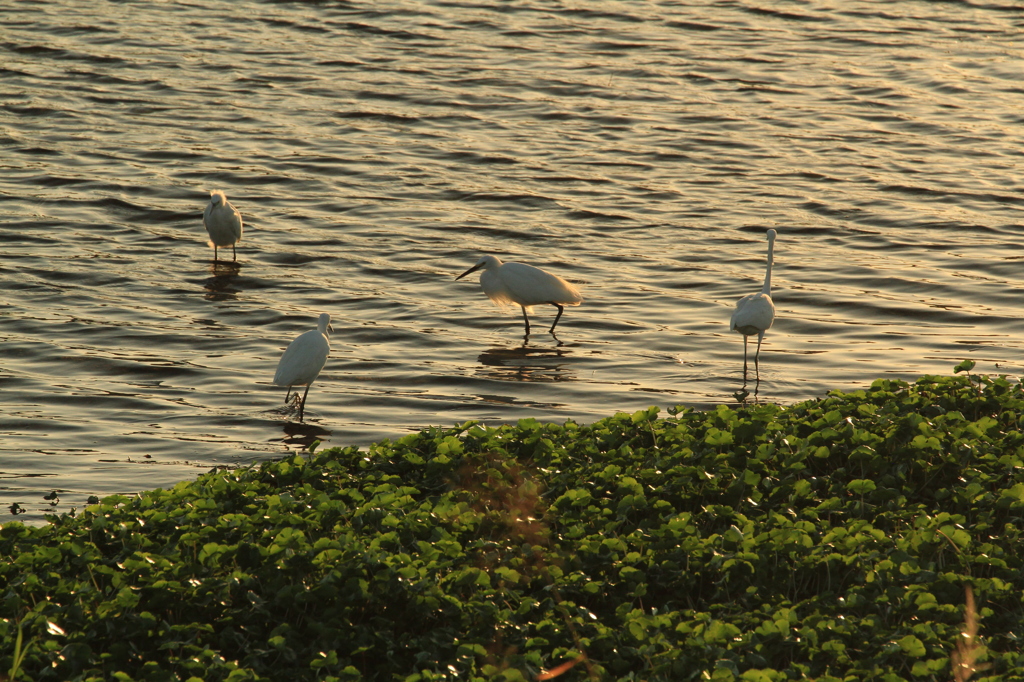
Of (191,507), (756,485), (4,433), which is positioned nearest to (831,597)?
(756,485)

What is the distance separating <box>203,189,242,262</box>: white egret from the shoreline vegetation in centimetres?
778

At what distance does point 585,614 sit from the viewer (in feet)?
15.3

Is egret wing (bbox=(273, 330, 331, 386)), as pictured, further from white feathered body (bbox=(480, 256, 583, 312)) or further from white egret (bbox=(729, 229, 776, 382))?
white egret (bbox=(729, 229, 776, 382))

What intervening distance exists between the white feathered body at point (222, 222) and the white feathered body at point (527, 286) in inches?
134

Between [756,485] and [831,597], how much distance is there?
952 mm

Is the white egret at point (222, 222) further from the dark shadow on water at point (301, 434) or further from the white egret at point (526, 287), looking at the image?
the dark shadow on water at point (301, 434)

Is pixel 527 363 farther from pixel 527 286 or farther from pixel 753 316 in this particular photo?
pixel 753 316

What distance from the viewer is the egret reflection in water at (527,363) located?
10.3 m

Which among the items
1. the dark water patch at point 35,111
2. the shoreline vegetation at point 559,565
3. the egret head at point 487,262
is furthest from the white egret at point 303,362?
the dark water patch at point 35,111

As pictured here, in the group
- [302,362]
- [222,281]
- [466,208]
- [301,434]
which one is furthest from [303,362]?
[466,208]

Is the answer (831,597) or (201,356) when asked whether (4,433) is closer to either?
(201,356)

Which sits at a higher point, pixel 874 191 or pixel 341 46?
pixel 341 46

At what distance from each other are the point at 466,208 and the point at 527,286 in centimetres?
412

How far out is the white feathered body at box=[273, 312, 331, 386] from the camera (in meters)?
9.13
